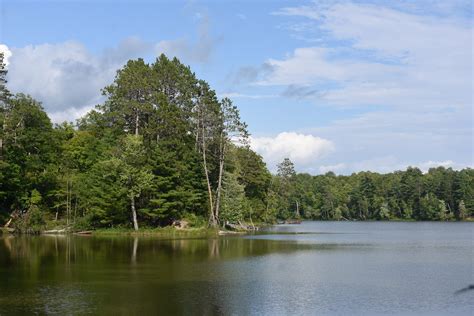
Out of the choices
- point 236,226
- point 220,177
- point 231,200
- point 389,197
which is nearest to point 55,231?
point 220,177

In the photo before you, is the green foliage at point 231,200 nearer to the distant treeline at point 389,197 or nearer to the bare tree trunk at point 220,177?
the bare tree trunk at point 220,177

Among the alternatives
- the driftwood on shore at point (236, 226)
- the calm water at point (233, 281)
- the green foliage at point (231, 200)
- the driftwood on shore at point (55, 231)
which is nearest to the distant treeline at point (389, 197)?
the driftwood on shore at point (236, 226)

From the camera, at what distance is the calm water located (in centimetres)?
2167

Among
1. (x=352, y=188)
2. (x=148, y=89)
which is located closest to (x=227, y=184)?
(x=148, y=89)

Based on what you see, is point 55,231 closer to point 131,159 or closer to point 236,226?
point 131,159

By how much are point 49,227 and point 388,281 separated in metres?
52.2

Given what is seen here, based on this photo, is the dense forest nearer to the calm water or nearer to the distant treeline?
the calm water

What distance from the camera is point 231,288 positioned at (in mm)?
26016

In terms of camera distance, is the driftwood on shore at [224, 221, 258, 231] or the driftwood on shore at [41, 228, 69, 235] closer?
the driftwood on shore at [41, 228, 69, 235]

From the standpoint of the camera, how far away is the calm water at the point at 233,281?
71.1 feet

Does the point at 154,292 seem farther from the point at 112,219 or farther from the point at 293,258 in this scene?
the point at 112,219

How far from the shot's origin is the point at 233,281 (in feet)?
92.5

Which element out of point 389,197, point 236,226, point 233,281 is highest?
point 389,197

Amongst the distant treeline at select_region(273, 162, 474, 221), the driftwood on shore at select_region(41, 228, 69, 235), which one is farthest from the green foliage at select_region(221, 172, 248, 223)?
the distant treeline at select_region(273, 162, 474, 221)
